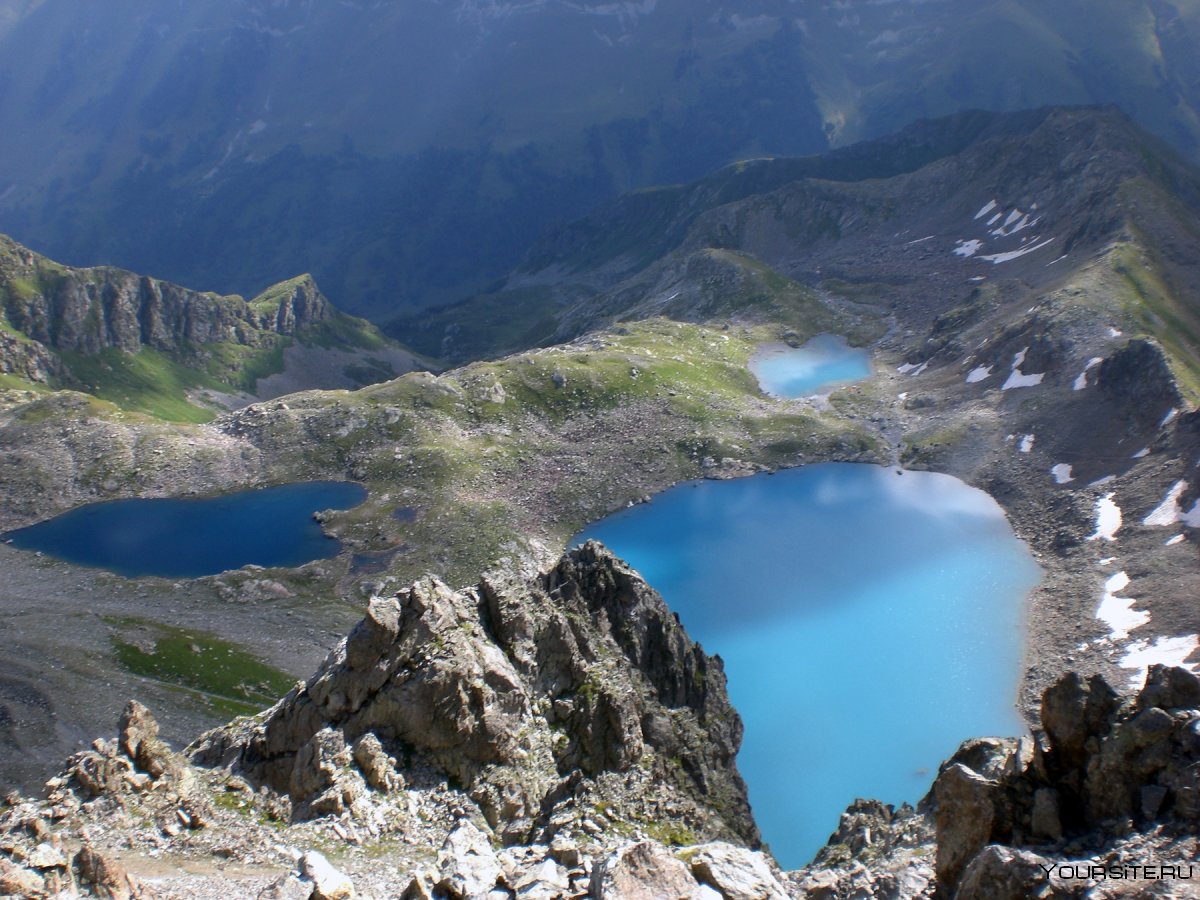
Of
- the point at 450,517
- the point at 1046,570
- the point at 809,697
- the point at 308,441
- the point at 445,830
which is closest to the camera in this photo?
the point at 445,830

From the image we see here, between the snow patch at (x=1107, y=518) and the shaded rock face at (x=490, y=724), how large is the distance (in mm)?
63343

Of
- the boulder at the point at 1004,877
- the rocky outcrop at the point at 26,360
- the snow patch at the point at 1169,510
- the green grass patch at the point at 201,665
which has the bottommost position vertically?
the boulder at the point at 1004,877

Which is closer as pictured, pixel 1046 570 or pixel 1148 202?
pixel 1046 570

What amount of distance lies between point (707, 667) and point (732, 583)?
114ft

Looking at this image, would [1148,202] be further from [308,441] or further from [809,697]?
[308,441]

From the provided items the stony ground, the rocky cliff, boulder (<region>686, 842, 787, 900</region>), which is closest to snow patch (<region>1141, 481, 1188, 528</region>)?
the stony ground

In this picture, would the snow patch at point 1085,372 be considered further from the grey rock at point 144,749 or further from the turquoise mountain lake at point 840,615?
the grey rock at point 144,749

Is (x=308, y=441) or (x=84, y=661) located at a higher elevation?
(x=308, y=441)

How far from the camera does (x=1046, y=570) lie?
291 ft

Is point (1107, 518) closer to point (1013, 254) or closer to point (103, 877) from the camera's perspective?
point (103, 877)

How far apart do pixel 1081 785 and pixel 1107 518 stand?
275 feet

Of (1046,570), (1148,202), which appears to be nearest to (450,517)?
(1046,570)

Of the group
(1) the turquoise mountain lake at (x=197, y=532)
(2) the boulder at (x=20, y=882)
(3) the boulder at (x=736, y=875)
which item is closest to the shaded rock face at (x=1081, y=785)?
(3) the boulder at (x=736, y=875)

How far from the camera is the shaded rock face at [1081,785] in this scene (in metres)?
18.9
